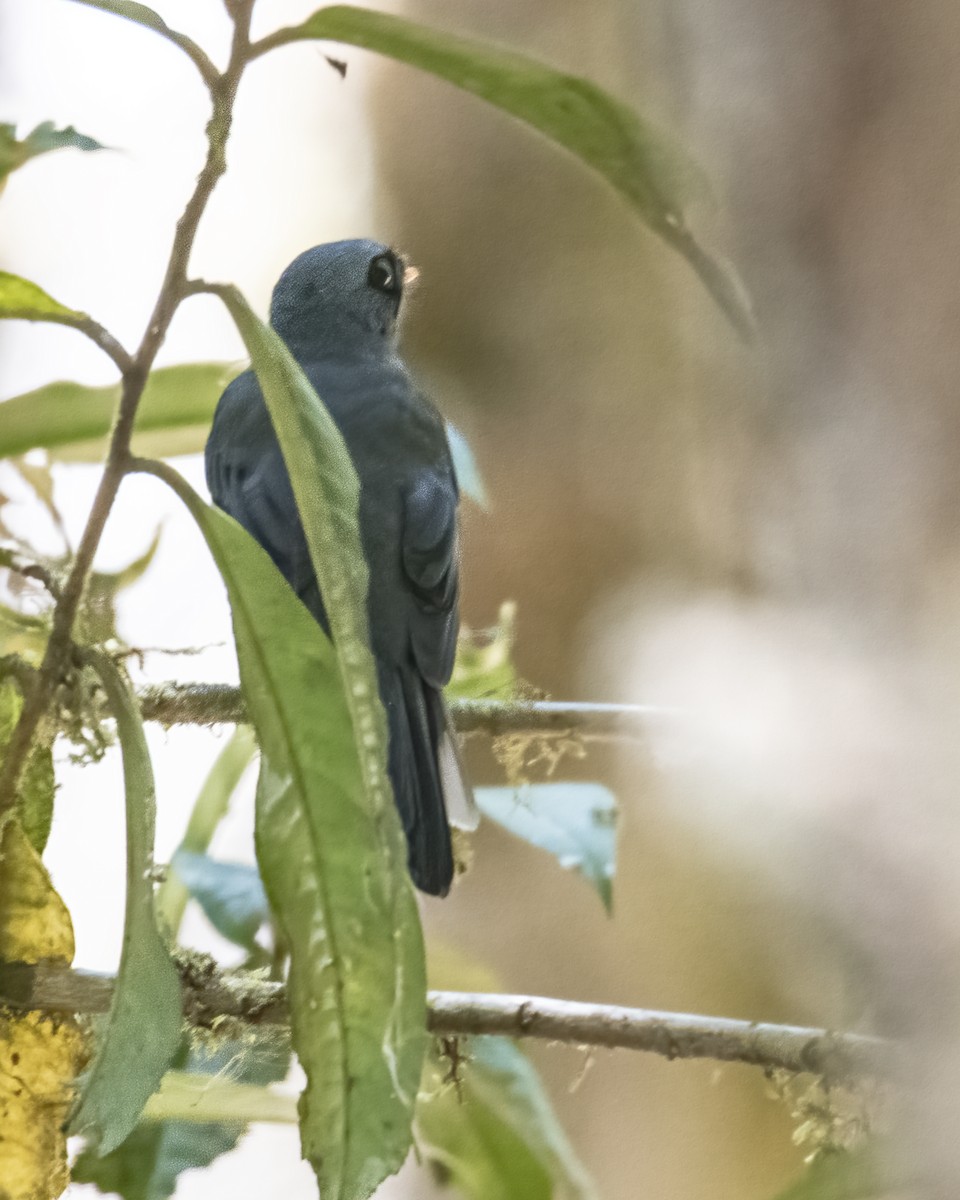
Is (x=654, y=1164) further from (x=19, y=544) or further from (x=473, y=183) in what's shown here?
(x=473, y=183)

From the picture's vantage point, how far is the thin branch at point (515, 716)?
0.83 metres

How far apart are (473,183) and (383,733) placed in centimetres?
144

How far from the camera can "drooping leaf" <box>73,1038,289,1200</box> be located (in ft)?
2.40

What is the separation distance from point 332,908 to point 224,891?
424mm

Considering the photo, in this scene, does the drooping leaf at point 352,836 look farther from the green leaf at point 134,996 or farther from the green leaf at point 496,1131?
the green leaf at point 496,1131

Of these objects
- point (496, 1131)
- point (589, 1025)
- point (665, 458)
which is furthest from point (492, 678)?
point (665, 458)

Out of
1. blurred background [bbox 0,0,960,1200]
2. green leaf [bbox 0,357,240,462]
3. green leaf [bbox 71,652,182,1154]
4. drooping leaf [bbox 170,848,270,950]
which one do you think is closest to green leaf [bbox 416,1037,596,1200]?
blurred background [bbox 0,0,960,1200]

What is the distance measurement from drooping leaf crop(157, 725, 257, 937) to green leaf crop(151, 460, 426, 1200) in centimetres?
43

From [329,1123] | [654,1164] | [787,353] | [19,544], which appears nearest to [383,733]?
[329,1123]

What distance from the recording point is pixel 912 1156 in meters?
0.68

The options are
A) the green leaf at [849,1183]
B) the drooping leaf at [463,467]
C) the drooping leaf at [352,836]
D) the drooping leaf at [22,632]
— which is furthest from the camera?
the drooping leaf at [463,467]

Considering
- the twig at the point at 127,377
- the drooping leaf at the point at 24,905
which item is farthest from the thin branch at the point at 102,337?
the drooping leaf at the point at 24,905

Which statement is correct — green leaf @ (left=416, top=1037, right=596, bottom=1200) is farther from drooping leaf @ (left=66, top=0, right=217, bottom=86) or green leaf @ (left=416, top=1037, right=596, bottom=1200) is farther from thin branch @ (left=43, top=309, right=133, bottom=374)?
drooping leaf @ (left=66, top=0, right=217, bottom=86)

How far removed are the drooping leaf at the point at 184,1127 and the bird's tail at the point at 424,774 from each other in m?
0.18
